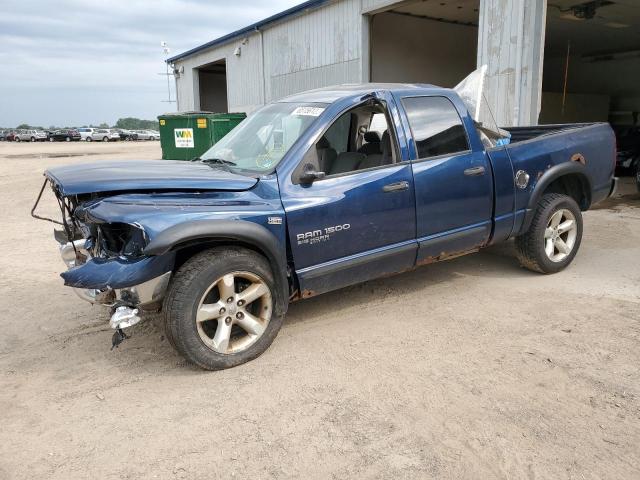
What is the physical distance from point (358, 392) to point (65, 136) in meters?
63.4

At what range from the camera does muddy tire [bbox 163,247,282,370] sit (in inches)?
128

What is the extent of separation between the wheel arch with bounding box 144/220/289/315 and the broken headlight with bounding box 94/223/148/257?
0.53 ft

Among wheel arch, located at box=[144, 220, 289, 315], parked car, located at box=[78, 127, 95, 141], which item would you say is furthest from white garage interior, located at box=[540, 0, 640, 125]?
parked car, located at box=[78, 127, 95, 141]

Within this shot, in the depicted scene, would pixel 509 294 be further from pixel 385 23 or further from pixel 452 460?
pixel 385 23

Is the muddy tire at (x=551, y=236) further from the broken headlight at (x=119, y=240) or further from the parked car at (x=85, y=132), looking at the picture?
the parked car at (x=85, y=132)

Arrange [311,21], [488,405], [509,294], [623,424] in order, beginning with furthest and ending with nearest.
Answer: [311,21] < [509,294] < [488,405] < [623,424]

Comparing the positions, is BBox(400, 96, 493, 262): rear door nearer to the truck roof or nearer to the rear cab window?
the rear cab window

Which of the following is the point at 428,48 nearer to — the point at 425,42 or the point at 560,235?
the point at 425,42

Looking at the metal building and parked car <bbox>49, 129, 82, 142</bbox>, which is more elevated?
the metal building

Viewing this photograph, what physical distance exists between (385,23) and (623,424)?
1449 centimetres

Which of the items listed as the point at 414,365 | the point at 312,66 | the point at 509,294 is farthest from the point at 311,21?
the point at 414,365

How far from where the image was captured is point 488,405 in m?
3.00

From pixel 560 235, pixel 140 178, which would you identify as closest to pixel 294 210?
pixel 140 178

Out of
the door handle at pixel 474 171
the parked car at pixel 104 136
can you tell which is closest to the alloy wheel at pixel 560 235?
the door handle at pixel 474 171
